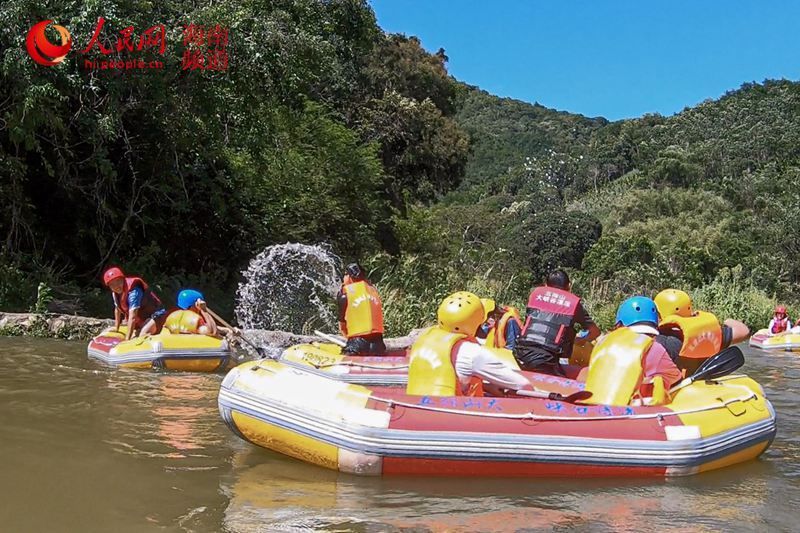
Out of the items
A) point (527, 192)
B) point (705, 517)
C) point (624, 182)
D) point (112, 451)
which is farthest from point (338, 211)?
point (527, 192)

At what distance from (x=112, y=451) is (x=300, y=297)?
7533 millimetres

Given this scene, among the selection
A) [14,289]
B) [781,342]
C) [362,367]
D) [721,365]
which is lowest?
[781,342]

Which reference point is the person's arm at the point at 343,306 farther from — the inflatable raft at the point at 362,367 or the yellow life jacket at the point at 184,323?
the yellow life jacket at the point at 184,323

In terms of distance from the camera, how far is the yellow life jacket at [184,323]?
8.82 metres

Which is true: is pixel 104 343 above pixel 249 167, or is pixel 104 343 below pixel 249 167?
below

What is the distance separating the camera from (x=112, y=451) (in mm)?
5008

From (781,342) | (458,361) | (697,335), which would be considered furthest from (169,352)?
(781,342)

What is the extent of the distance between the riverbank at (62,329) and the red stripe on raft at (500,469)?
221 inches

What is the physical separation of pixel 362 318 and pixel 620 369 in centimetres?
336

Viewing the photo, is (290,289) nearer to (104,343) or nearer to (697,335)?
(104,343)

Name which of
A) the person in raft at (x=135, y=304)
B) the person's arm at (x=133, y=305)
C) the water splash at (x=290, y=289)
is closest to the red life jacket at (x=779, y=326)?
the water splash at (x=290, y=289)

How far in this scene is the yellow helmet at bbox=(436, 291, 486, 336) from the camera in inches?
199

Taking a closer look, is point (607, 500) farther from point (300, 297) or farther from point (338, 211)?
point (338, 211)

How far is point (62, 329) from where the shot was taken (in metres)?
10.2
